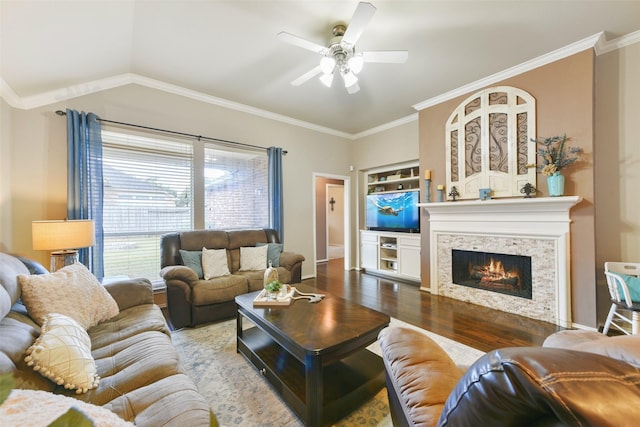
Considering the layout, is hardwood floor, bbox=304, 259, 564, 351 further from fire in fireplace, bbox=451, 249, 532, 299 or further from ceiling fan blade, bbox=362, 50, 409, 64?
ceiling fan blade, bbox=362, 50, 409, 64

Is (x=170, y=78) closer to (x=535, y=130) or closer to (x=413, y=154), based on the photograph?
(x=413, y=154)

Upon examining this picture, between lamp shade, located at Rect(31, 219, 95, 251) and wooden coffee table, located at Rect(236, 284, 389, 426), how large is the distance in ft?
5.42

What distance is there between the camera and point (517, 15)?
2256 millimetres

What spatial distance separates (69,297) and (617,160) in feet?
16.3

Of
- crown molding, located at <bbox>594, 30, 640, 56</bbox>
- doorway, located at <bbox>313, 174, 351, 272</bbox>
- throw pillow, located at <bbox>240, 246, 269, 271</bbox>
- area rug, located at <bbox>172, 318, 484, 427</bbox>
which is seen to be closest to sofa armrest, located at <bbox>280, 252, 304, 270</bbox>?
throw pillow, located at <bbox>240, 246, 269, 271</bbox>

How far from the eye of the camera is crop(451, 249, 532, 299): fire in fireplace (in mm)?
3090

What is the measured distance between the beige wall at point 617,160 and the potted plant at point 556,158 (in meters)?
0.31

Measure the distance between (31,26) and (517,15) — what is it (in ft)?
12.9

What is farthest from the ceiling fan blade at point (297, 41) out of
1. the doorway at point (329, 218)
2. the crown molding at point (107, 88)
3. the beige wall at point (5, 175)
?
the doorway at point (329, 218)

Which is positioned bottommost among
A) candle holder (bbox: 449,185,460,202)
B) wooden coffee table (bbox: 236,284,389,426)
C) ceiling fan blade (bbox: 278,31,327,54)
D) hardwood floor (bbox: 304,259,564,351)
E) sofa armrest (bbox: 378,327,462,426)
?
hardwood floor (bbox: 304,259,564,351)

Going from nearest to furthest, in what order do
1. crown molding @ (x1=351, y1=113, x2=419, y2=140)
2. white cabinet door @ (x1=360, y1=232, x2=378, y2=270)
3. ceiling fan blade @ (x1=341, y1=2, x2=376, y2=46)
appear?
ceiling fan blade @ (x1=341, y1=2, x2=376, y2=46) → crown molding @ (x1=351, y1=113, x2=419, y2=140) → white cabinet door @ (x1=360, y1=232, x2=378, y2=270)

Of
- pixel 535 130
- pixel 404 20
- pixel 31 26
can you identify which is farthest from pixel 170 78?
pixel 535 130

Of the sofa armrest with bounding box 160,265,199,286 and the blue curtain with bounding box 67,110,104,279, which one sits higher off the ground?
the blue curtain with bounding box 67,110,104,279

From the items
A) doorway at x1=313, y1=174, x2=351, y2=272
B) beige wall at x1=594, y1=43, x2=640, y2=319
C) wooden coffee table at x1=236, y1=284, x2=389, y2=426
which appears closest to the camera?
wooden coffee table at x1=236, y1=284, x2=389, y2=426
